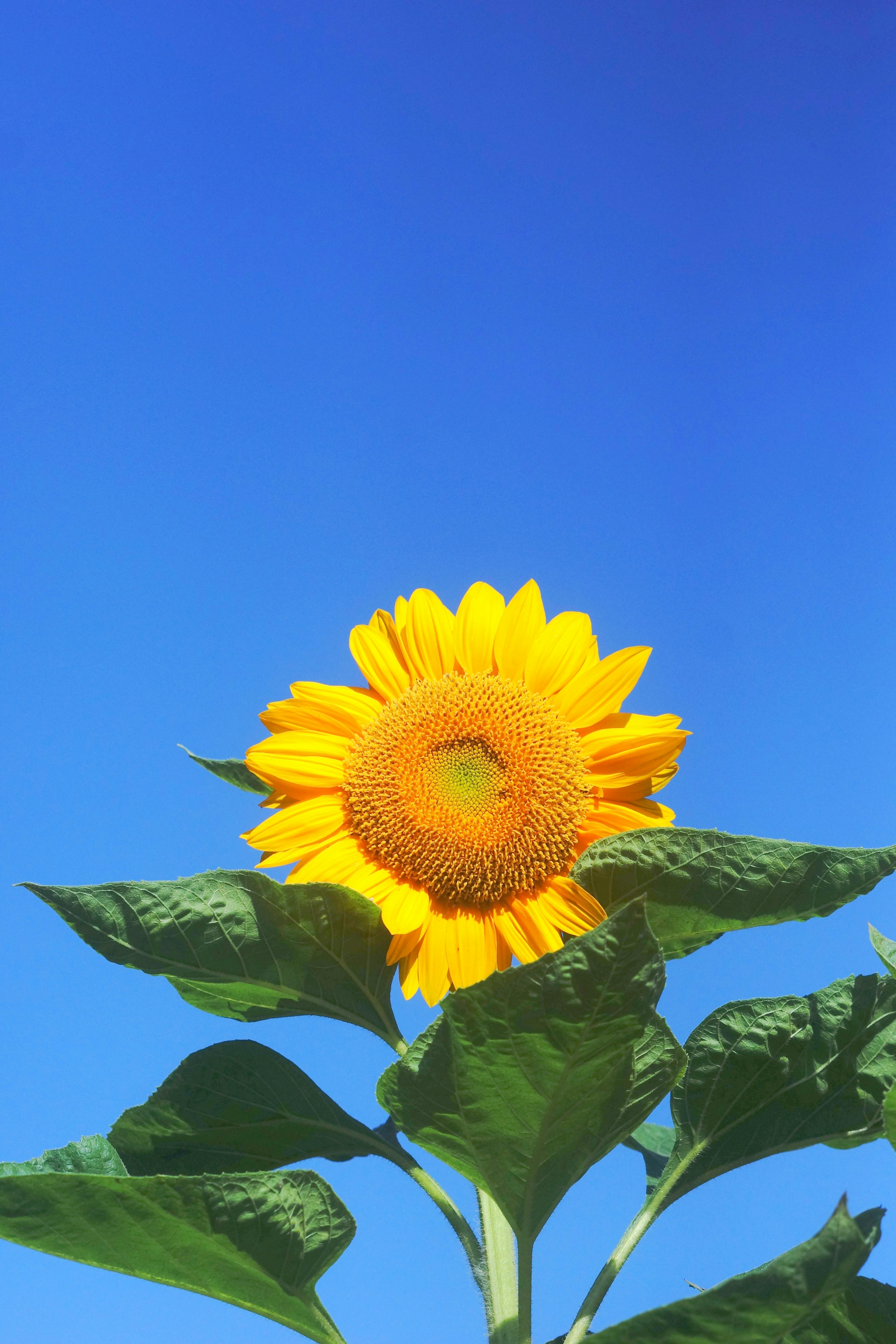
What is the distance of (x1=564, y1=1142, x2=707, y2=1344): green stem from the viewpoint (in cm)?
157

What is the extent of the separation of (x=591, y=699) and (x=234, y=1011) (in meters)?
0.82

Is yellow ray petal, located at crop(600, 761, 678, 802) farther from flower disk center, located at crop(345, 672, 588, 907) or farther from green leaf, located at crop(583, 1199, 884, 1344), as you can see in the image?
green leaf, located at crop(583, 1199, 884, 1344)

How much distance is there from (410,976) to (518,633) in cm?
66

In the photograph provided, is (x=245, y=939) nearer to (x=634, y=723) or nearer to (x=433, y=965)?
(x=433, y=965)

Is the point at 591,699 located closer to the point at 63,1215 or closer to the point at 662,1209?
the point at 662,1209

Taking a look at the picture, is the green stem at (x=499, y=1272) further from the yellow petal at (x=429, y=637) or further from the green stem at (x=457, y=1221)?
the yellow petal at (x=429, y=637)

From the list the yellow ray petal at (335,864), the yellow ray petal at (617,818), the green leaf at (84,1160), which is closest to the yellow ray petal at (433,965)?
the yellow ray petal at (335,864)

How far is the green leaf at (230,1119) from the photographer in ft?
5.45

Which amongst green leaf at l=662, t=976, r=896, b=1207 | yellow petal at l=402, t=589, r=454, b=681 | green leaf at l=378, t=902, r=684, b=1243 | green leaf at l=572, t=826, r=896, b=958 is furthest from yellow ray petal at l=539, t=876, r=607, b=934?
yellow petal at l=402, t=589, r=454, b=681

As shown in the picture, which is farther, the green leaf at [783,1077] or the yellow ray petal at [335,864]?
the yellow ray petal at [335,864]

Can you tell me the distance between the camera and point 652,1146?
249 cm

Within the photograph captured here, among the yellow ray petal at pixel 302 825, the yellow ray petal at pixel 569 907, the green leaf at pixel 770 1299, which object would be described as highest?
Result: the yellow ray petal at pixel 302 825

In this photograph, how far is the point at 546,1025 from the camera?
1269 mm

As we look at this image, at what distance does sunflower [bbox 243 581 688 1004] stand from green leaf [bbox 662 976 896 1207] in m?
0.33
